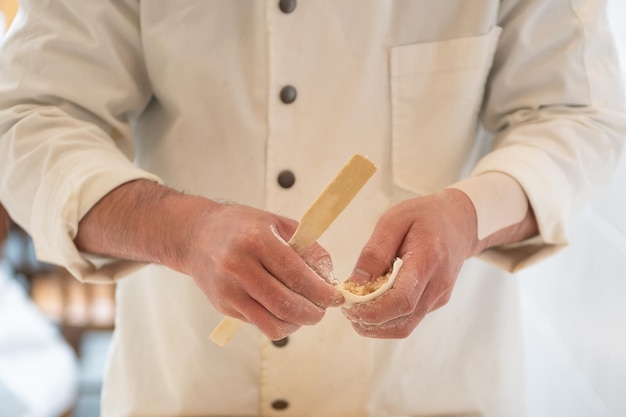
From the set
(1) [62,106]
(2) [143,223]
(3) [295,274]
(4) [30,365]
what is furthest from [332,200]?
(4) [30,365]

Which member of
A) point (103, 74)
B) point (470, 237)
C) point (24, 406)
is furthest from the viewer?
point (24, 406)

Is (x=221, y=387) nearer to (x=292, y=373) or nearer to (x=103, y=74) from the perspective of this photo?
(x=292, y=373)

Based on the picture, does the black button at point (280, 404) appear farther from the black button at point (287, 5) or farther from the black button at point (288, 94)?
the black button at point (287, 5)

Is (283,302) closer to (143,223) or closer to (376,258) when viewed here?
(376,258)

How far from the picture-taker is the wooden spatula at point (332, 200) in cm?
76

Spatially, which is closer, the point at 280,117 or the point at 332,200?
the point at 332,200

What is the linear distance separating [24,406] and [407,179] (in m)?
1.16

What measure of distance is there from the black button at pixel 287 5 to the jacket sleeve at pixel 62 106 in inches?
7.8

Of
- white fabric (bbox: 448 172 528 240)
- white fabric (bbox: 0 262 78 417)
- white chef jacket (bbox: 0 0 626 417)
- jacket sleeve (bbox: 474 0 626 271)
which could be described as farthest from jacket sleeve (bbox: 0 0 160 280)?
white fabric (bbox: 0 262 78 417)

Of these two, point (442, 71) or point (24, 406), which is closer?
point (442, 71)

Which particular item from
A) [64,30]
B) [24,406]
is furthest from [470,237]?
[24,406]

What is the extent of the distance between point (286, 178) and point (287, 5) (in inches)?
9.0

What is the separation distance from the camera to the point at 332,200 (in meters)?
0.78

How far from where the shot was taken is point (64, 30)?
3.30 feet
